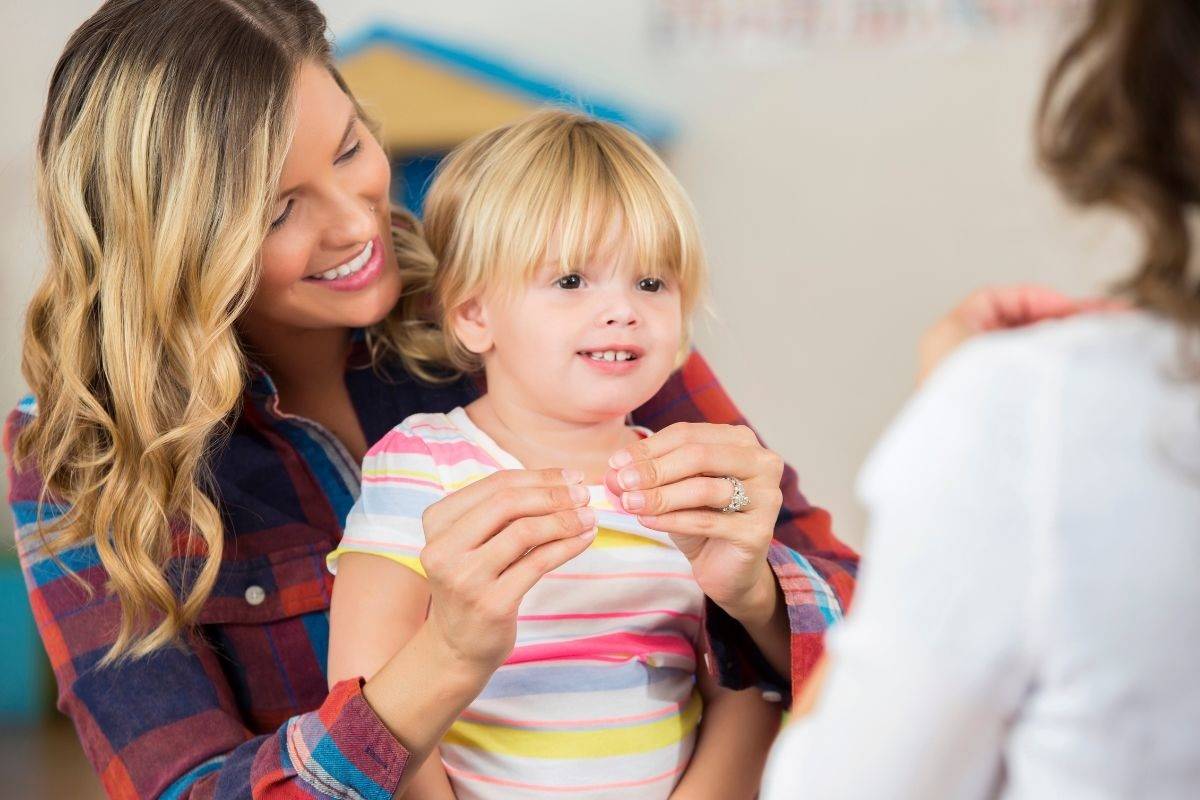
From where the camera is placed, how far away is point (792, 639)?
1.14 meters

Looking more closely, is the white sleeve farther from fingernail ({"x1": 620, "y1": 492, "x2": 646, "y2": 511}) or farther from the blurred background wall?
the blurred background wall

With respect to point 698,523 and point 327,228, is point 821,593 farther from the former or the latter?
point 327,228

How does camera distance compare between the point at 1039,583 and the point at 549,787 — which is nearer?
the point at 1039,583

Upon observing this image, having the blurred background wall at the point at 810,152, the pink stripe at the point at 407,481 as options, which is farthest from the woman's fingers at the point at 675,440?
the blurred background wall at the point at 810,152

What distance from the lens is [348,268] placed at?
1296 mm

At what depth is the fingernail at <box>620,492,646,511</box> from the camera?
3.39 feet

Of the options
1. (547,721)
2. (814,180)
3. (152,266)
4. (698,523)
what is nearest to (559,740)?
(547,721)

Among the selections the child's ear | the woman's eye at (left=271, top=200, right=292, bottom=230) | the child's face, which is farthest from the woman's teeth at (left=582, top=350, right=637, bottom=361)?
the woman's eye at (left=271, top=200, right=292, bottom=230)

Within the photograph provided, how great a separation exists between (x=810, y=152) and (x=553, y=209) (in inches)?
106

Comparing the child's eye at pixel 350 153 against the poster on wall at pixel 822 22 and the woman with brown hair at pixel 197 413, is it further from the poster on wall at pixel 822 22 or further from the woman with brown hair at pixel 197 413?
the poster on wall at pixel 822 22

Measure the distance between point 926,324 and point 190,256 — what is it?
9.20 feet

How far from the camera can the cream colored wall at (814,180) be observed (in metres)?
3.56

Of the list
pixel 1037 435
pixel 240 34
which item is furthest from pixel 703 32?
pixel 1037 435

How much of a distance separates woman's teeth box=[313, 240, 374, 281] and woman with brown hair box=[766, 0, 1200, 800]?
794 millimetres
